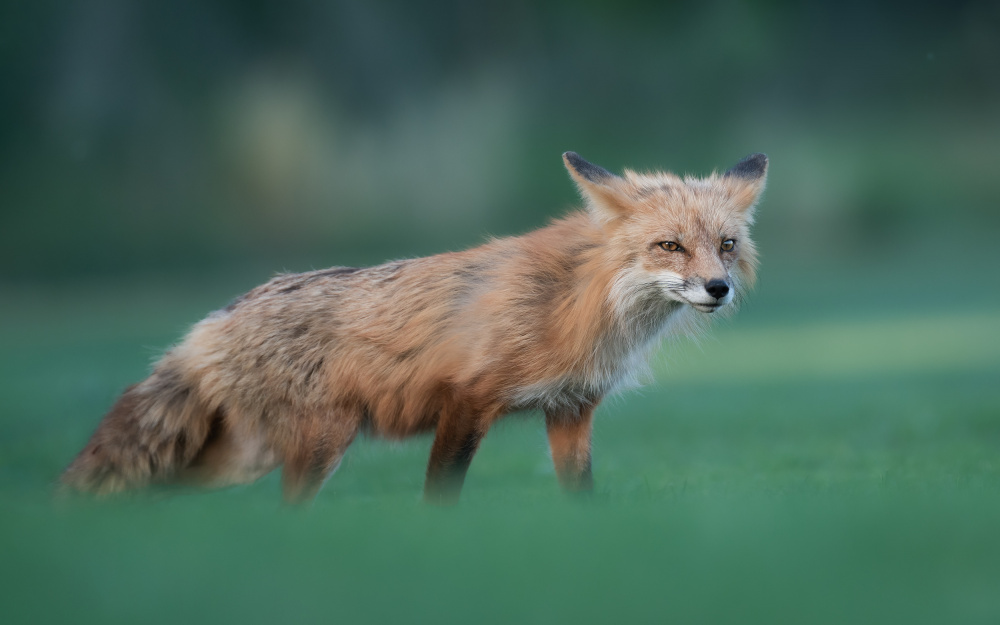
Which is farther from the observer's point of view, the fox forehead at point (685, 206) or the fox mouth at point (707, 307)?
the fox forehead at point (685, 206)

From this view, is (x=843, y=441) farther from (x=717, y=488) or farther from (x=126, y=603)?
(x=126, y=603)

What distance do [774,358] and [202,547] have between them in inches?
497

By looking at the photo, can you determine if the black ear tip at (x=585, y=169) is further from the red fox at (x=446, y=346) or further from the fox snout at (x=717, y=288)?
the fox snout at (x=717, y=288)

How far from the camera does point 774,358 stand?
49.2 ft

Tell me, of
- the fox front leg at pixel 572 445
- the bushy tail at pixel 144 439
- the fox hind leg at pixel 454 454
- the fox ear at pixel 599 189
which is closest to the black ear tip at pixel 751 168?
the fox ear at pixel 599 189

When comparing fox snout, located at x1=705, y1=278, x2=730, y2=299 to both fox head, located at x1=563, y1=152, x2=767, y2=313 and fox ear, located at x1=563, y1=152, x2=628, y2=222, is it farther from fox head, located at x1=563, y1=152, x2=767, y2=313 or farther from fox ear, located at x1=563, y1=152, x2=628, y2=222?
fox ear, located at x1=563, y1=152, x2=628, y2=222

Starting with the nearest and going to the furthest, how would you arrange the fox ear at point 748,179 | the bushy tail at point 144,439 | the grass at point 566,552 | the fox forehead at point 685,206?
the grass at point 566,552 → the fox forehead at point 685,206 → the fox ear at point 748,179 → the bushy tail at point 144,439

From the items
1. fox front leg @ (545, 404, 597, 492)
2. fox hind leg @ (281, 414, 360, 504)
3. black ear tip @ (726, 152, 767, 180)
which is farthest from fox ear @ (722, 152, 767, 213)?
fox hind leg @ (281, 414, 360, 504)

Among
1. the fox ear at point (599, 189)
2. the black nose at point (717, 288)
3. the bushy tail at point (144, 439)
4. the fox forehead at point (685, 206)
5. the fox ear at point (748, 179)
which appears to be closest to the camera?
the black nose at point (717, 288)

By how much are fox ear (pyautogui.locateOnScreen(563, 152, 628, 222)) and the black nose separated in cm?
63

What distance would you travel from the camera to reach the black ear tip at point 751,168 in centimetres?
545

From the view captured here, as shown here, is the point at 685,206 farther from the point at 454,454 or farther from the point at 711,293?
the point at 454,454

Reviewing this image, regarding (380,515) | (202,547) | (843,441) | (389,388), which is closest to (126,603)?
(202,547)

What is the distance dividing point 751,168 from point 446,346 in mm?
1938
